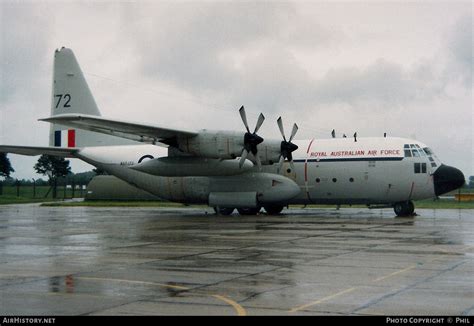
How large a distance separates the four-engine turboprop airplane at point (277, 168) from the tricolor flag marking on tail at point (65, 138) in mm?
2892

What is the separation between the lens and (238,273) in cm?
1257

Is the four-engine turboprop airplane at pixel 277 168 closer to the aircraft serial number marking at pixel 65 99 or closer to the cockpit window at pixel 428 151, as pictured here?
the cockpit window at pixel 428 151

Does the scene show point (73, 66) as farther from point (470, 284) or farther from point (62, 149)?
point (470, 284)

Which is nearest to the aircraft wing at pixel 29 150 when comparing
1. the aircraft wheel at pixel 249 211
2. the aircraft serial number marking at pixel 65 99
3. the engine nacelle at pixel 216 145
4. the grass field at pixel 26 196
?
the aircraft serial number marking at pixel 65 99

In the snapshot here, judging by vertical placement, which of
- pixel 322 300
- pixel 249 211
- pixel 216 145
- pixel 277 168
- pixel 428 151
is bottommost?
pixel 322 300

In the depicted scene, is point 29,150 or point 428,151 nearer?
point 428,151

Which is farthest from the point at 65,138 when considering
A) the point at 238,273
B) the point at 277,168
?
the point at 238,273

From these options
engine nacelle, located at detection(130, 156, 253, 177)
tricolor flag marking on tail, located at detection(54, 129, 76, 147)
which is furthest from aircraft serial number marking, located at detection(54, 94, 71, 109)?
engine nacelle, located at detection(130, 156, 253, 177)

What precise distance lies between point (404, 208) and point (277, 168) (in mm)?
7498

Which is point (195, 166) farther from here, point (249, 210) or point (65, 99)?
point (65, 99)

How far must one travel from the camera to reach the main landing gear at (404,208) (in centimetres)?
3447

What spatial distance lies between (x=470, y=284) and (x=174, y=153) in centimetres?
2486

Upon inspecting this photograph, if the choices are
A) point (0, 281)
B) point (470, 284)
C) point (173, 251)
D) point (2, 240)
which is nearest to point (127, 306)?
point (0, 281)

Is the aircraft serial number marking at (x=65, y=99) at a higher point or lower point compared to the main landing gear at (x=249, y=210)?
higher
